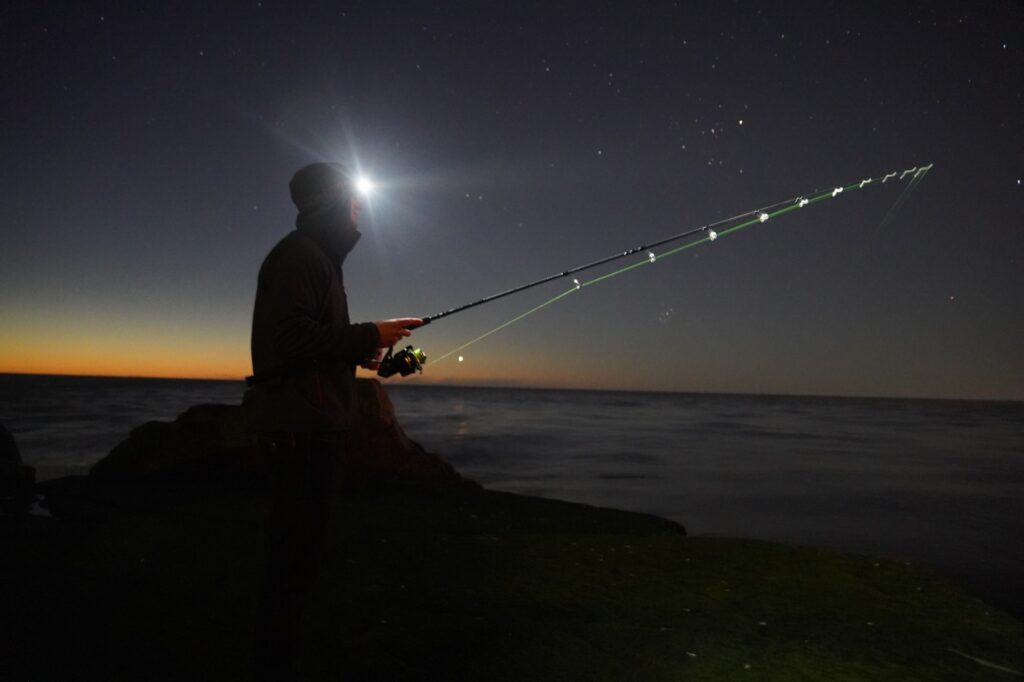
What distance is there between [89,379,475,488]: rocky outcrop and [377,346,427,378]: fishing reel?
710 cm

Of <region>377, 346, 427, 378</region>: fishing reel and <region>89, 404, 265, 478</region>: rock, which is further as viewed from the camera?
<region>89, 404, 265, 478</region>: rock

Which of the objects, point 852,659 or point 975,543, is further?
point 975,543

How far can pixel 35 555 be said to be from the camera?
5734 mm

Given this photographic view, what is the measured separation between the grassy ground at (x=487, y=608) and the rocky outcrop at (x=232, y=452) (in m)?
3.12

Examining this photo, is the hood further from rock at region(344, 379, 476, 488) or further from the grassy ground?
rock at region(344, 379, 476, 488)

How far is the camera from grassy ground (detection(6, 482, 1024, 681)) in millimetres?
3779

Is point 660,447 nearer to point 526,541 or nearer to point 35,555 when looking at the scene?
point 526,541

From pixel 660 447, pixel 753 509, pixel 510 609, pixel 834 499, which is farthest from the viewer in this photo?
pixel 660 447

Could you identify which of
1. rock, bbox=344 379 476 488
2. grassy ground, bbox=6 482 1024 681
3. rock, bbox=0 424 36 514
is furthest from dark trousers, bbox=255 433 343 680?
rock, bbox=0 424 36 514

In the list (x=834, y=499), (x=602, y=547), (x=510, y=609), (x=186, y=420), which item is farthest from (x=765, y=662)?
(x=834, y=499)

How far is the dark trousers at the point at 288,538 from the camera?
265 cm

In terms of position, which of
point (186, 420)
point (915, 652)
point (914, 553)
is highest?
point (186, 420)

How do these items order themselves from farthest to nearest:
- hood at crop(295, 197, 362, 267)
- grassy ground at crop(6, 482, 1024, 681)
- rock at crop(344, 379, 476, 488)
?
rock at crop(344, 379, 476, 488), grassy ground at crop(6, 482, 1024, 681), hood at crop(295, 197, 362, 267)

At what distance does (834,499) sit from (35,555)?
15961 millimetres
